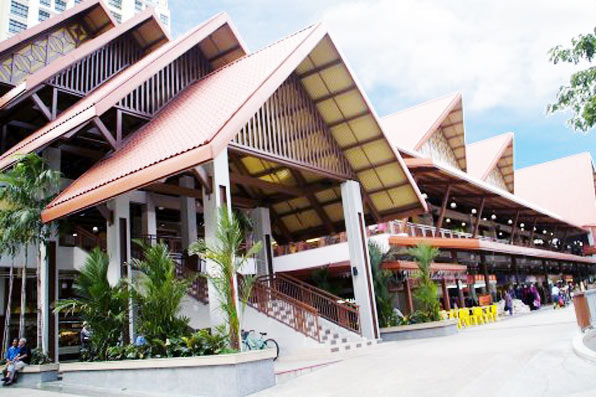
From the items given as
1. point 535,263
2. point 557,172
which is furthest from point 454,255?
point 557,172

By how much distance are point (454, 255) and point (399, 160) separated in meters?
11.9

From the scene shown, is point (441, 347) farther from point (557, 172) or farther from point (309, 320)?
point (557, 172)

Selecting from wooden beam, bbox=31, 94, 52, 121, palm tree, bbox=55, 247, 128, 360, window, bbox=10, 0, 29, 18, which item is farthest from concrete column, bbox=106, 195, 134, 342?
window, bbox=10, 0, 29, 18

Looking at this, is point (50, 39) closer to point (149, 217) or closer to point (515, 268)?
point (149, 217)

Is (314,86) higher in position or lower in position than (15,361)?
higher

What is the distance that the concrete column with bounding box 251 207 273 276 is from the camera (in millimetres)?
18781

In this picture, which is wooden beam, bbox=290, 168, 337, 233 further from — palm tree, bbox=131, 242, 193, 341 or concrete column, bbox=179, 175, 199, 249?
palm tree, bbox=131, 242, 193, 341

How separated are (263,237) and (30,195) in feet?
26.5

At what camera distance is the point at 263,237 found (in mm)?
18734

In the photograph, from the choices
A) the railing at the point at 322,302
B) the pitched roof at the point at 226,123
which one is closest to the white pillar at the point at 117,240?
the pitched roof at the point at 226,123

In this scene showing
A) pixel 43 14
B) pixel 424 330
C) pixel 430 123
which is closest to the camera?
pixel 424 330

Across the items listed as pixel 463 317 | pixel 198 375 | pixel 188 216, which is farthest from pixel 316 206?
pixel 198 375

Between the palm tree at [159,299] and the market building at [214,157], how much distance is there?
0.90 m

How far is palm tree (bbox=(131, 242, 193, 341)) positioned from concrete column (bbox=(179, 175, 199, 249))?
21.9 feet
